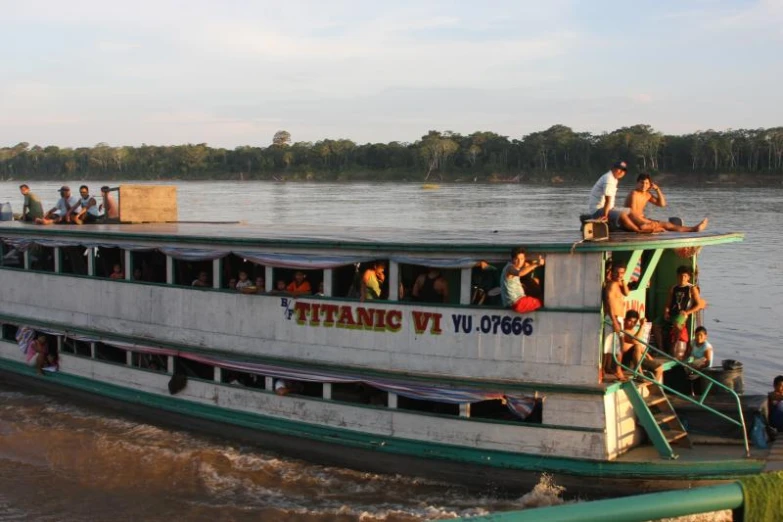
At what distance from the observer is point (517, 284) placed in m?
8.43

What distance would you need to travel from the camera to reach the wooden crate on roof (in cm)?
1439

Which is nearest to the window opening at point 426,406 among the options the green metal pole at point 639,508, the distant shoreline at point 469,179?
the green metal pole at point 639,508

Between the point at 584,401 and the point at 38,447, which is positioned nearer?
the point at 584,401

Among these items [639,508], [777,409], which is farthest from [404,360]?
[639,508]

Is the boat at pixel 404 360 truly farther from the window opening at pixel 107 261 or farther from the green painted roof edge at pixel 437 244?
the window opening at pixel 107 261

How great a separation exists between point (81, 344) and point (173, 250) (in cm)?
315

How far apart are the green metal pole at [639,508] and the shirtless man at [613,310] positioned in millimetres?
6495

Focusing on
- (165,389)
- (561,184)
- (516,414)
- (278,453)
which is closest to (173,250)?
(165,389)

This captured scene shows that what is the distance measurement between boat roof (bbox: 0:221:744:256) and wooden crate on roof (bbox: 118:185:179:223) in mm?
955

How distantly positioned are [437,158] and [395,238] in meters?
Answer: 92.8

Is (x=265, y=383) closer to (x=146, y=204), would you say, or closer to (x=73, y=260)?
(x=73, y=260)

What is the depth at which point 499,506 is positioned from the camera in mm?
8914

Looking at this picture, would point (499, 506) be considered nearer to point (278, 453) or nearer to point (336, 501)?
point (336, 501)

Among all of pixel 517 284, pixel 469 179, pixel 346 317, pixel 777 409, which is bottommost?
pixel 777 409
